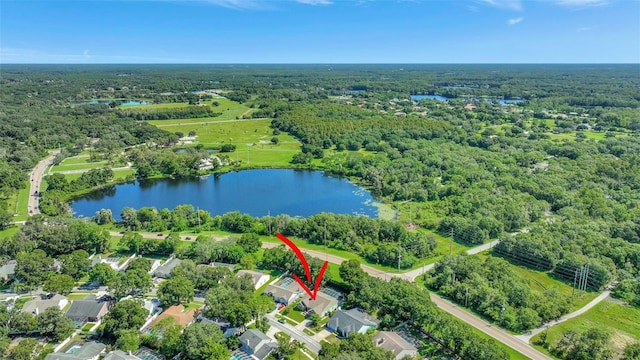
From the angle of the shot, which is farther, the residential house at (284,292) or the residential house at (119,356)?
the residential house at (284,292)

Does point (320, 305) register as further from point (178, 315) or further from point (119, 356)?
point (119, 356)

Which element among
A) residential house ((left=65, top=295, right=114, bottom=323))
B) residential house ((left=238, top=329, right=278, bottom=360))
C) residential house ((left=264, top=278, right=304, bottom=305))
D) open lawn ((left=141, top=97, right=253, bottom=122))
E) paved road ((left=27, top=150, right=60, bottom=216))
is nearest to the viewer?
residential house ((left=238, top=329, right=278, bottom=360))

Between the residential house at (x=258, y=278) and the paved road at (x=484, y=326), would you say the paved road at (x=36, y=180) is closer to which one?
the residential house at (x=258, y=278)

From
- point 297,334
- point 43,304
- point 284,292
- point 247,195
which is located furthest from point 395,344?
point 247,195

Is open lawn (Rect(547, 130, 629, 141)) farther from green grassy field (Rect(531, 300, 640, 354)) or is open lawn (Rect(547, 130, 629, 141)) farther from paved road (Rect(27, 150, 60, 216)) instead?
paved road (Rect(27, 150, 60, 216))

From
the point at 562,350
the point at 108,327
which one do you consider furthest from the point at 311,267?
the point at 562,350


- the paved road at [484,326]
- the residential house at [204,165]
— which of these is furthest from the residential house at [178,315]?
the residential house at [204,165]

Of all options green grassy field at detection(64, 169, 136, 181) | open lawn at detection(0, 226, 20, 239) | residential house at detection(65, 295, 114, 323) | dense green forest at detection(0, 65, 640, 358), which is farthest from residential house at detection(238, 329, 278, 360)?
green grassy field at detection(64, 169, 136, 181)
